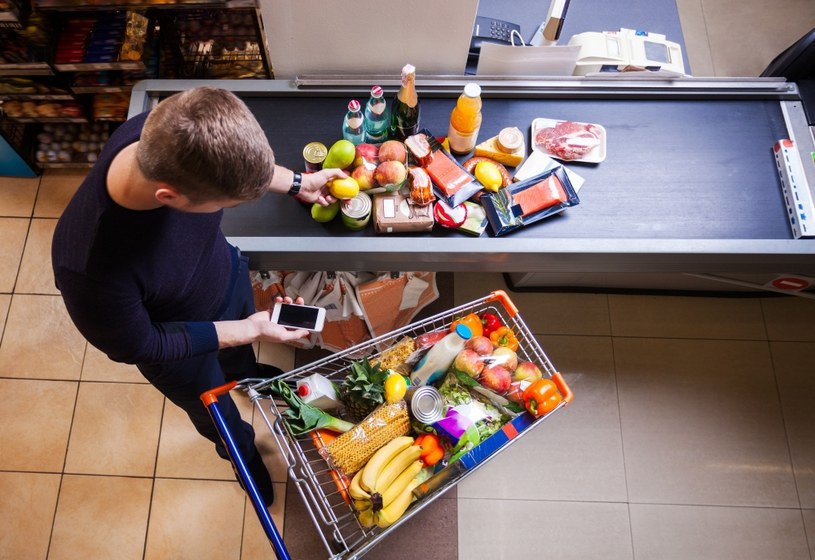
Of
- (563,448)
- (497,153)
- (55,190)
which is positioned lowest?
(563,448)

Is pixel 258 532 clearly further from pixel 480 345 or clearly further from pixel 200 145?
pixel 200 145

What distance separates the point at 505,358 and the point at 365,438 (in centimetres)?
48

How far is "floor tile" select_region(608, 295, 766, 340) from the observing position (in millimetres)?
2713

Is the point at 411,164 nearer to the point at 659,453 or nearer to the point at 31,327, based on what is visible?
the point at 659,453

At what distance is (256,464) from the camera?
2.29 meters

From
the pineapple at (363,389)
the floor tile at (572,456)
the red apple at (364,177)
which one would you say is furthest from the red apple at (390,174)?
the floor tile at (572,456)

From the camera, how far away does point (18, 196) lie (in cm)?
288

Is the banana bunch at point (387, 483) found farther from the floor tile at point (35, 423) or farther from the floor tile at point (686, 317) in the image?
the floor tile at point (35, 423)

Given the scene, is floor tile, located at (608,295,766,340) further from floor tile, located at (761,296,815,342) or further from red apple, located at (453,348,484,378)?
red apple, located at (453,348,484,378)

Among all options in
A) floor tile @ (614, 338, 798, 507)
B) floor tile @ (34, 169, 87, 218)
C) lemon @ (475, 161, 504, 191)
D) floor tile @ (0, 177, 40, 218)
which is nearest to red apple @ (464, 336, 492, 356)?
lemon @ (475, 161, 504, 191)

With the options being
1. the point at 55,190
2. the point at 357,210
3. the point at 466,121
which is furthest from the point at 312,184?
the point at 55,190

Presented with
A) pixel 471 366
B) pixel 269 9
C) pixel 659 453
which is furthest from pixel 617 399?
pixel 269 9

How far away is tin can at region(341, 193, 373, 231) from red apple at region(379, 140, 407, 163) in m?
0.14

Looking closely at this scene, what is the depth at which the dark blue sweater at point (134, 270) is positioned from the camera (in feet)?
3.86
